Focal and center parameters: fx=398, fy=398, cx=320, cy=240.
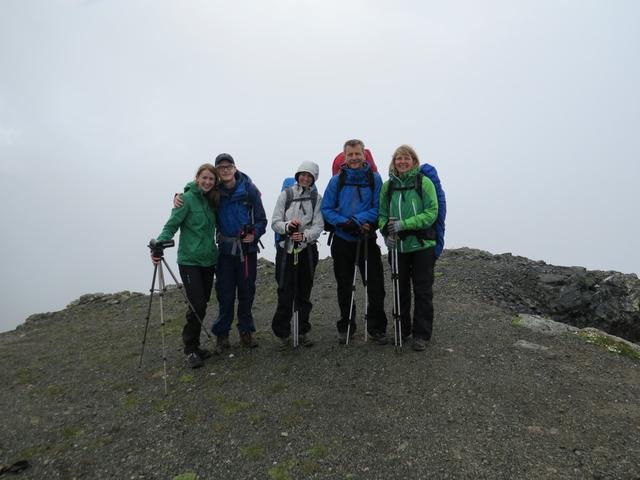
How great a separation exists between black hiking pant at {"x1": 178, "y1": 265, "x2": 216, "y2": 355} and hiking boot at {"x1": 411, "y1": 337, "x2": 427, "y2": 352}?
13.0 feet

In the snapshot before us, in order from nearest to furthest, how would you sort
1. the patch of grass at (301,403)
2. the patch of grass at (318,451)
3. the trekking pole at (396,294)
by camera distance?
the patch of grass at (318,451), the patch of grass at (301,403), the trekking pole at (396,294)

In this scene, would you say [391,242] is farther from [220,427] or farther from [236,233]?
[220,427]

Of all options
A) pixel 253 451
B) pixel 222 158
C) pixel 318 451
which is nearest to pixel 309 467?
pixel 318 451

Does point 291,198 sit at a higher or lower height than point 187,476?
higher

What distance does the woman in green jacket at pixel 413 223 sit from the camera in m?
7.05

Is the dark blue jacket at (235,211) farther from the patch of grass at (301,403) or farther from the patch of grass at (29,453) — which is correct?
the patch of grass at (29,453)

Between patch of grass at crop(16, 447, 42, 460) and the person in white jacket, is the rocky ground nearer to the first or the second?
patch of grass at crop(16, 447, 42, 460)

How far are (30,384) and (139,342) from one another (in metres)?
2.53

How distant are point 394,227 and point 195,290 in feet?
12.5

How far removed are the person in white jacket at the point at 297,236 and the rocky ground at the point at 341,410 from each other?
4.00 feet

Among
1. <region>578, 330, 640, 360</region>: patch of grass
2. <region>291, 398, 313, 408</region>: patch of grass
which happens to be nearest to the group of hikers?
<region>291, 398, 313, 408</region>: patch of grass

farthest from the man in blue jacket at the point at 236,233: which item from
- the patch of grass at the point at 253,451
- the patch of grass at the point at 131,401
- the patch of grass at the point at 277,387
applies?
the patch of grass at the point at 253,451

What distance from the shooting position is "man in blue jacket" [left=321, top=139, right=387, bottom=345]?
7.23m

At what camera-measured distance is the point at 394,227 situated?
7.04 metres
